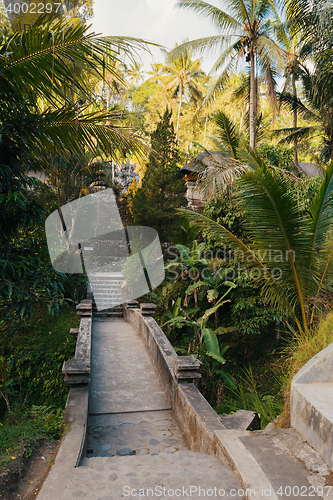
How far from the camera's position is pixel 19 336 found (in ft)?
30.5

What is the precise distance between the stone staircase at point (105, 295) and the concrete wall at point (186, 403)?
4609 millimetres

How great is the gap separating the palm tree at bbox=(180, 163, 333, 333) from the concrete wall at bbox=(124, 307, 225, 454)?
74.9 inches

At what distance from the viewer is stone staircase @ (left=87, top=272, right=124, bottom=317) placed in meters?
12.8

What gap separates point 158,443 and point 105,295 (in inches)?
350

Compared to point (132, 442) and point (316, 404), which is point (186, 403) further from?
point (316, 404)

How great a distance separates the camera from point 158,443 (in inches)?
194

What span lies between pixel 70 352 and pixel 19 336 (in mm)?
1681

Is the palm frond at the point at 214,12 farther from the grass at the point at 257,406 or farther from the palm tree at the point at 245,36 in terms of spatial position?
the grass at the point at 257,406

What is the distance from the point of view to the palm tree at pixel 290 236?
5348 mm

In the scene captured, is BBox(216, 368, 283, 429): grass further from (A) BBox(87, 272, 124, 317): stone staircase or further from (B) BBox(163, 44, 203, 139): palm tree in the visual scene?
(B) BBox(163, 44, 203, 139): palm tree

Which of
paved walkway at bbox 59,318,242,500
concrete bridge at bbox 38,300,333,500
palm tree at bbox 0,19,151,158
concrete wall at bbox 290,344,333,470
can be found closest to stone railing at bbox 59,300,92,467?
concrete bridge at bbox 38,300,333,500

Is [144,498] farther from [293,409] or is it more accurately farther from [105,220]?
[105,220]

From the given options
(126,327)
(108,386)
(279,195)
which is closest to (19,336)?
(126,327)

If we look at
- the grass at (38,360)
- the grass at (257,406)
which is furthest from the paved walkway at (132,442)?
the grass at (257,406)
